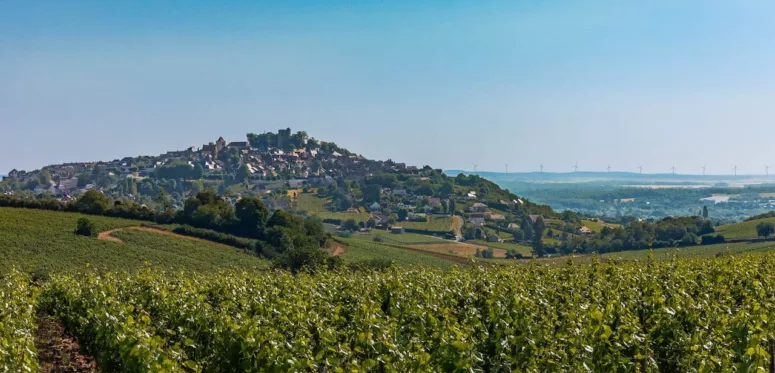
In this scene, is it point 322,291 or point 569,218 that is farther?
point 569,218

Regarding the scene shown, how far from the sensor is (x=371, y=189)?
194375 millimetres

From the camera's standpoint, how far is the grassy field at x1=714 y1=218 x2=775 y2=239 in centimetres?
9144

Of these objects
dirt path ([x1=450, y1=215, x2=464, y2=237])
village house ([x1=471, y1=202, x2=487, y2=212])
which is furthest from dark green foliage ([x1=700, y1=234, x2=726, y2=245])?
village house ([x1=471, y1=202, x2=487, y2=212])

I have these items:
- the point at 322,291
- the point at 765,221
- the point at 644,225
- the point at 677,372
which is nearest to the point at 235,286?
the point at 322,291

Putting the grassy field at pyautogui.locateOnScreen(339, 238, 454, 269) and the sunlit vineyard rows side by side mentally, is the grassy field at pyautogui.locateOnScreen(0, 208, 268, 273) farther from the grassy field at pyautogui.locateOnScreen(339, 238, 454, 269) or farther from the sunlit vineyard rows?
the sunlit vineyard rows

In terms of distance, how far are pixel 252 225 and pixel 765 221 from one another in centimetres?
6559

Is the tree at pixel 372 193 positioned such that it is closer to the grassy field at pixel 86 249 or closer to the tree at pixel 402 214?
the tree at pixel 402 214

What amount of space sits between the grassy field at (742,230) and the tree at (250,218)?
59860 millimetres

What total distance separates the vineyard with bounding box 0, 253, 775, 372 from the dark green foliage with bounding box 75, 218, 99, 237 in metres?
42.6

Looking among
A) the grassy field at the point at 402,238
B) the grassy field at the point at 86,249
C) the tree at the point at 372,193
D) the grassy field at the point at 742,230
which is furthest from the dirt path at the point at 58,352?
the tree at the point at 372,193

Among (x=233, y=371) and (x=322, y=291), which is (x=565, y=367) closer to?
(x=233, y=371)

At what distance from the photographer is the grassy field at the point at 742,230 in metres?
91.4

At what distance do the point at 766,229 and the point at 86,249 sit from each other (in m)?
76.8

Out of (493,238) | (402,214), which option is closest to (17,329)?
(493,238)
